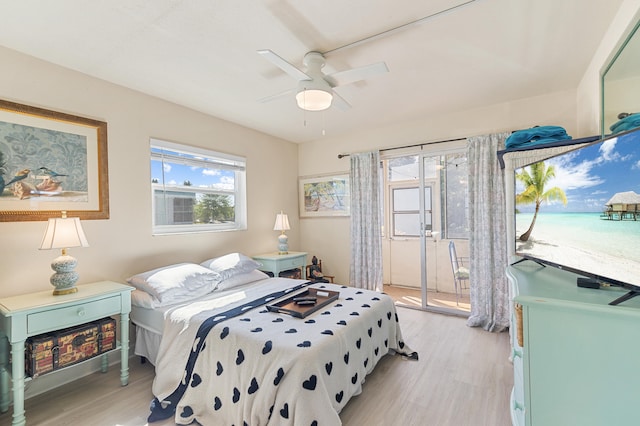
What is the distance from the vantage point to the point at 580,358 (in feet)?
3.68

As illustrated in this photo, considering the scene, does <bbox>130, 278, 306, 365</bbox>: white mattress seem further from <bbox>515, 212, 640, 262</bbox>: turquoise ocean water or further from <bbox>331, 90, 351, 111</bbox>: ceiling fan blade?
<bbox>515, 212, 640, 262</bbox>: turquoise ocean water

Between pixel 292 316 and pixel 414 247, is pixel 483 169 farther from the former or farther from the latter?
pixel 292 316

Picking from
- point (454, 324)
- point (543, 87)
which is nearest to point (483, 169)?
point (543, 87)

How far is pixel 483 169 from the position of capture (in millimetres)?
3242

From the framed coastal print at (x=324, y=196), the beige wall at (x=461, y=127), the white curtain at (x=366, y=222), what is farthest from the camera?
the framed coastal print at (x=324, y=196)

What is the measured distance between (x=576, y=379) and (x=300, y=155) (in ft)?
14.2

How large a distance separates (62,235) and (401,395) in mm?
2700

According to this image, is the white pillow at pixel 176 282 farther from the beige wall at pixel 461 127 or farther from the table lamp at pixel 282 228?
the beige wall at pixel 461 127

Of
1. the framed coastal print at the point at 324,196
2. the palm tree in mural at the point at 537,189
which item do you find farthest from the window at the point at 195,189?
the palm tree in mural at the point at 537,189

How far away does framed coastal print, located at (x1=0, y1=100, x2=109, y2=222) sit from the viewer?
6.76 ft

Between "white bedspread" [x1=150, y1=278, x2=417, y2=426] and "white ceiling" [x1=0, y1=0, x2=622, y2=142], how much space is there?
198cm

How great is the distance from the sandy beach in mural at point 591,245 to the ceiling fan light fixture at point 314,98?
1676mm

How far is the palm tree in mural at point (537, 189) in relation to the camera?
1.66m

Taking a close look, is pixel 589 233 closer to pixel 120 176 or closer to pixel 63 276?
pixel 63 276
